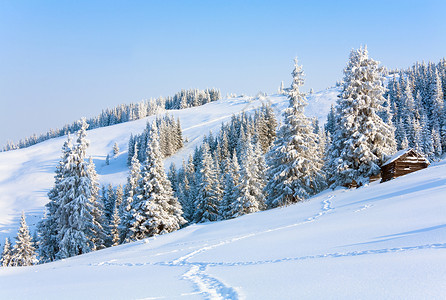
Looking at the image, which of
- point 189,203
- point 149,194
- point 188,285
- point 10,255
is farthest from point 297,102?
point 10,255

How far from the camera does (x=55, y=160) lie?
4673 inches

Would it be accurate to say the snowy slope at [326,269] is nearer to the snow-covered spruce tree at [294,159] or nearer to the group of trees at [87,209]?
the snow-covered spruce tree at [294,159]

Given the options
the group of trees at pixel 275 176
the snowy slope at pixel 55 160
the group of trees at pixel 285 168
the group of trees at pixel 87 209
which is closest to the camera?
the group of trees at pixel 285 168

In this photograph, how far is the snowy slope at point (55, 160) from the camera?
274ft

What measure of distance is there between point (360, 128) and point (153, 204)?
1816cm

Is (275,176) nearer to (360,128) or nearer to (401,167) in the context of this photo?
(360,128)

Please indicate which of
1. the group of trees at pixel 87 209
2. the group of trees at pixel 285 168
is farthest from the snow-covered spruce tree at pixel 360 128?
the group of trees at pixel 87 209

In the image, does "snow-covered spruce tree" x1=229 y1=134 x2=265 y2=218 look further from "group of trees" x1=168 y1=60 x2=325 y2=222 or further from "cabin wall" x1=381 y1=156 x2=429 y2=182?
"cabin wall" x1=381 y1=156 x2=429 y2=182

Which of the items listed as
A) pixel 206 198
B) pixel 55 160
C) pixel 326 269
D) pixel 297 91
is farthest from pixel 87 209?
pixel 55 160

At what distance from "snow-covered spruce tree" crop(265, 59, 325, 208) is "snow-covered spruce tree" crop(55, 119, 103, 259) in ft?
52.5

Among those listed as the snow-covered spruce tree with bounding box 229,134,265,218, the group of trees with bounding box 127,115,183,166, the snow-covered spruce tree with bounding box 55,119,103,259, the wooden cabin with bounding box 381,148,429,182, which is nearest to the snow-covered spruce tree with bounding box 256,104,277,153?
the group of trees with bounding box 127,115,183,166

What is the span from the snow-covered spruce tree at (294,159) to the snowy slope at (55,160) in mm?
39981

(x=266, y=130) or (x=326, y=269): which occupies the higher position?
(x=266, y=130)

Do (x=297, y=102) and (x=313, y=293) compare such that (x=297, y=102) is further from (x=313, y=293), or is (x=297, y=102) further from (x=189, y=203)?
(x=189, y=203)
